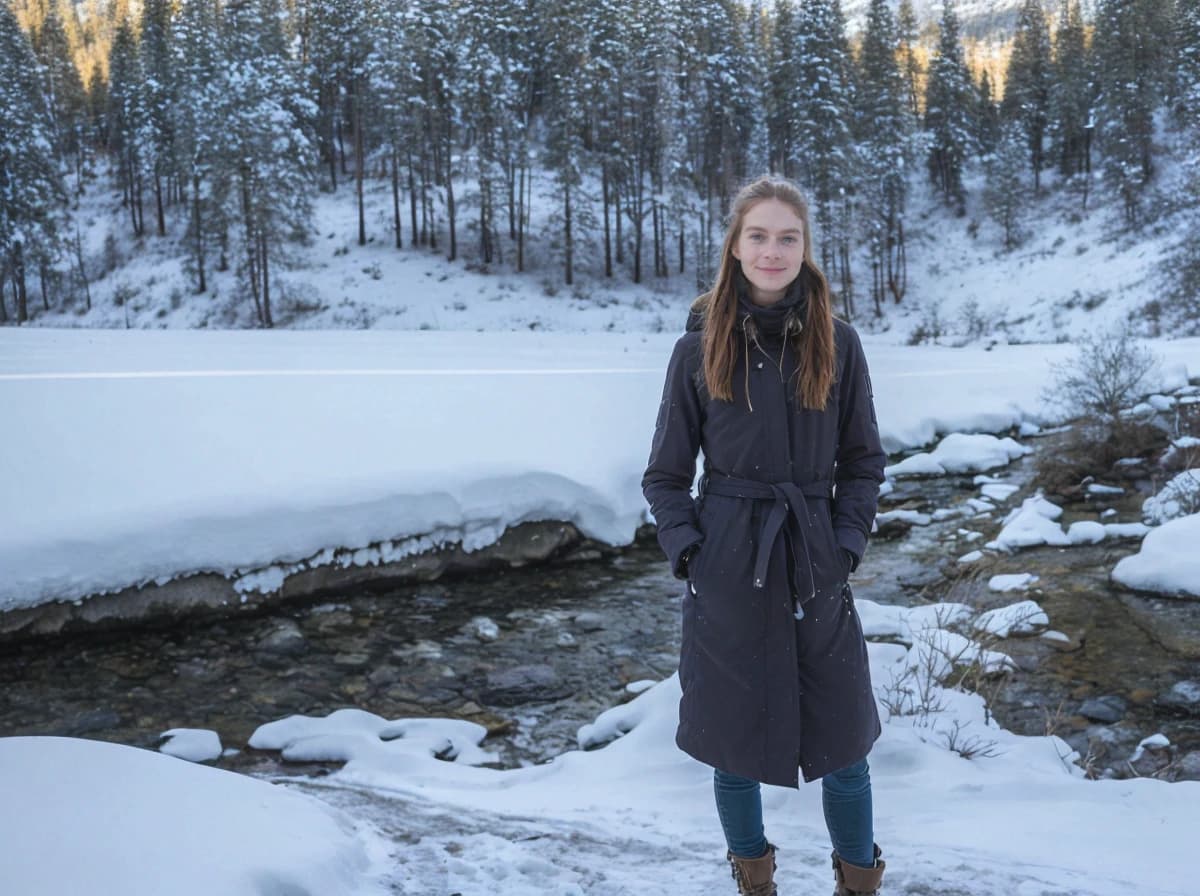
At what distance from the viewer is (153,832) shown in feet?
7.91

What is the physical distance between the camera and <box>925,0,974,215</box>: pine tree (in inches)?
1754

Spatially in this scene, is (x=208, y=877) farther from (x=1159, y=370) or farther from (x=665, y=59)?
(x=665, y=59)

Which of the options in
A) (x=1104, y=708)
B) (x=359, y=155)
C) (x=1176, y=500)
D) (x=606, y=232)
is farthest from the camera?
(x=359, y=155)

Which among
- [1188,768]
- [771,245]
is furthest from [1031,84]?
[771,245]

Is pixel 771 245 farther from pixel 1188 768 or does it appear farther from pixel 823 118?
pixel 823 118

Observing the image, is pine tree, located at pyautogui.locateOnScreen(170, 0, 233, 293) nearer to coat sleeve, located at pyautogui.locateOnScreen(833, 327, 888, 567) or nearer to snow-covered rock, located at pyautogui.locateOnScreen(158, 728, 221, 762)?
snow-covered rock, located at pyautogui.locateOnScreen(158, 728, 221, 762)

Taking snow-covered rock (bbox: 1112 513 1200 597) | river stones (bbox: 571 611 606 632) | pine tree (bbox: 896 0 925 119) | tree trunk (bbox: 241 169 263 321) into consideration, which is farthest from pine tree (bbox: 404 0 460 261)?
snow-covered rock (bbox: 1112 513 1200 597)

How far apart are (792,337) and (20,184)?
109 ft

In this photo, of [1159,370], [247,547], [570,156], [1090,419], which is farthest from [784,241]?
[570,156]

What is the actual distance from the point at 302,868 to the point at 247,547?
4419 mm

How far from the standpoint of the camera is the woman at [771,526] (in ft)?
7.18

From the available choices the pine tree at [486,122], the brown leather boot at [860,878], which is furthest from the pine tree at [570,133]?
the brown leather boot at [860,878]

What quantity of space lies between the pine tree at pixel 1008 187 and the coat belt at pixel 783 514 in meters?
42.8

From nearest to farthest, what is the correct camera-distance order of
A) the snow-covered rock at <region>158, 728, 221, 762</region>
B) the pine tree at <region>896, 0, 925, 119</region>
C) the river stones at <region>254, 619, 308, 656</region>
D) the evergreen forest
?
the snow-covered rock at <region>158, 728, 221, 762</region>
the river stones at <region>254, 619, 308, 656</region>
the evergreen forest
the pine tree at <region>896, 0, 925, 119</region>
